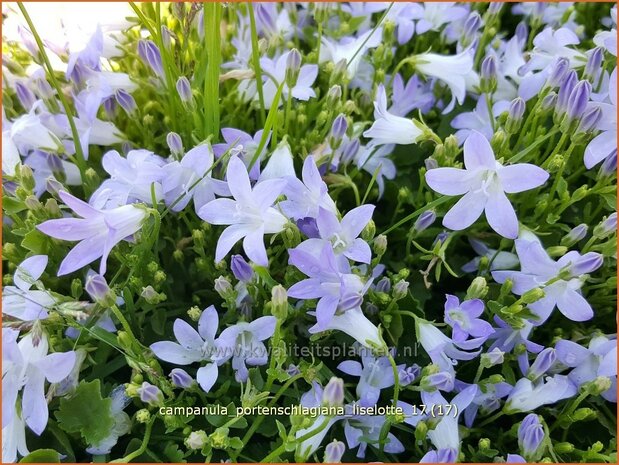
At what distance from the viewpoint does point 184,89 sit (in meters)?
0.93

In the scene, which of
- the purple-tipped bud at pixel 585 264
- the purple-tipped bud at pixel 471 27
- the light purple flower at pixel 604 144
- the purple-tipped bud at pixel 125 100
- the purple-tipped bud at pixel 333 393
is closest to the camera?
the purple-tipped bud at pixel 333 393

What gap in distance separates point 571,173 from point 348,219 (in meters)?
0.50

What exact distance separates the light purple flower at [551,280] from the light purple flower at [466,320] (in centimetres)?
9

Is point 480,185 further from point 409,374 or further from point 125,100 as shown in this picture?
point 125,100

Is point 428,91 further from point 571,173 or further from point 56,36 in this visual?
point 56,36

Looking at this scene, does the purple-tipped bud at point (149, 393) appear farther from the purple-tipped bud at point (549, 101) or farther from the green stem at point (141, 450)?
the purple-tipped bud at point (549, 101)

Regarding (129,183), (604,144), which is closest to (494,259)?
(604,144)

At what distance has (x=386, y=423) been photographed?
2.77ft

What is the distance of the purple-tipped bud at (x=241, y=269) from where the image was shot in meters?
0.85

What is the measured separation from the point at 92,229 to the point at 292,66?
0.38 m

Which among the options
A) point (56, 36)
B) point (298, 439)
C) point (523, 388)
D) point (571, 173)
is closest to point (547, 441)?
point (523, 388)

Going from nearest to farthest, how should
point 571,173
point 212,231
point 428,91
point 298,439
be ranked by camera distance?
point 298,439
point 212,231
point 571,173
point 428,91

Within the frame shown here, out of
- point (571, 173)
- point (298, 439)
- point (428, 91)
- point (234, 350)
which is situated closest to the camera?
point (298, 439)

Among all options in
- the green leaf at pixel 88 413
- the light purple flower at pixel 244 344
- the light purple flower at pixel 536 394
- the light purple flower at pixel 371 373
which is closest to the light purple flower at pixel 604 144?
the light purple flower at pixel 536 394
